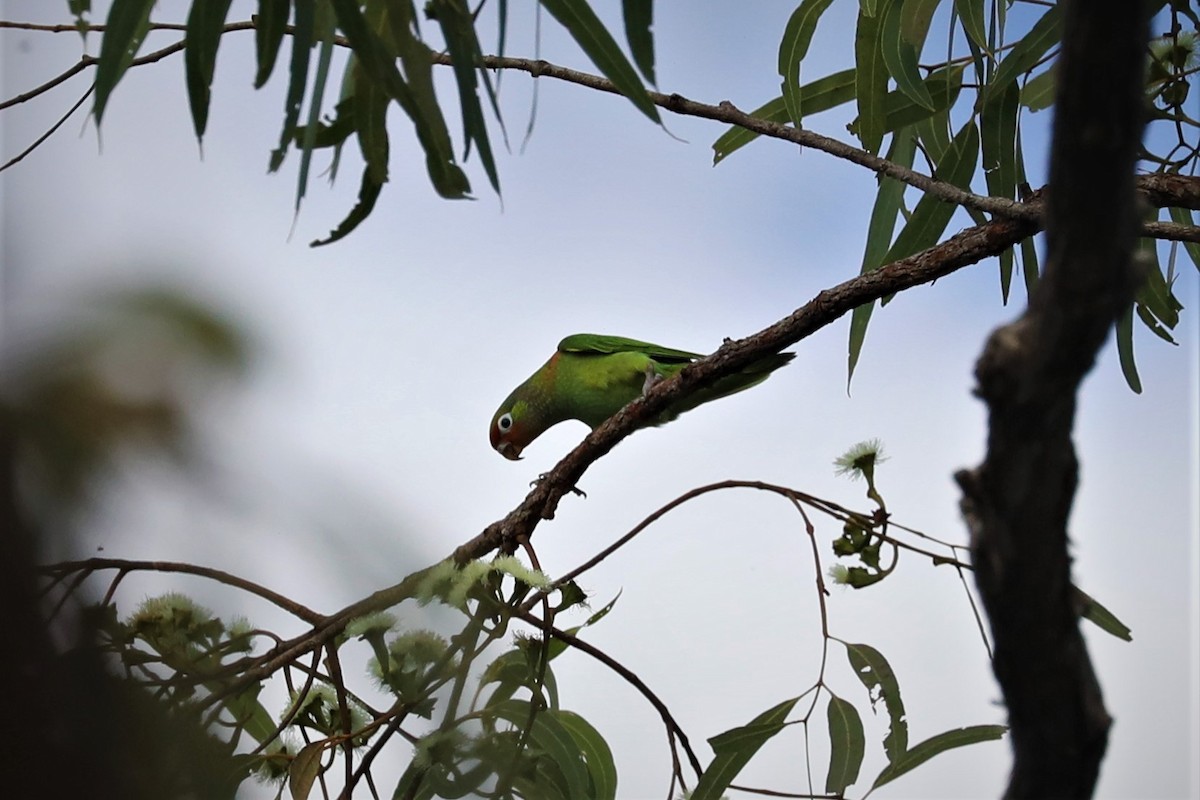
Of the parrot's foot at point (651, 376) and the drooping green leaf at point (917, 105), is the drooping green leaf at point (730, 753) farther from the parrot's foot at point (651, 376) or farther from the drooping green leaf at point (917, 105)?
the parrot's foot at point (651, 376)

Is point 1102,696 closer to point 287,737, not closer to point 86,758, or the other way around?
point 86,758

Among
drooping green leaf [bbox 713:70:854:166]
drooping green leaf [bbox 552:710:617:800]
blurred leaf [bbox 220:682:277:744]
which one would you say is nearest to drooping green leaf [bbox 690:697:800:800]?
drooping green leaf [bbox 552:710:617:800]

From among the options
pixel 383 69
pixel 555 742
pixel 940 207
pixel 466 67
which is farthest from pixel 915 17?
pixel 555 742

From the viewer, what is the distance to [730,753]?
1957mm

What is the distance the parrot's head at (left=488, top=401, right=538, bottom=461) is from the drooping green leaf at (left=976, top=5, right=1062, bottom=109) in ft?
8.29

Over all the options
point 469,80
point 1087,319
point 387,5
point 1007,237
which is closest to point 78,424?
point 1087,319

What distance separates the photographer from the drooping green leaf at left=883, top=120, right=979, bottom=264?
8.05 ft

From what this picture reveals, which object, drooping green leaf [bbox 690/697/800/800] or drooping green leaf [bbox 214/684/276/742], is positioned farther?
drooping green leaf [bbox 690/697/800/800]

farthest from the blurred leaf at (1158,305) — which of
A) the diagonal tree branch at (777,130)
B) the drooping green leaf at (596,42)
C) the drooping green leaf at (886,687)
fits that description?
the drooping green leaf at (596,42)

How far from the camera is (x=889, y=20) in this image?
2.24m

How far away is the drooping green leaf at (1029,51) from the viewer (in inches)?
85.2

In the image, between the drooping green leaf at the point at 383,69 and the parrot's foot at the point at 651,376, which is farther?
the parrot's foot at the point at 651,376

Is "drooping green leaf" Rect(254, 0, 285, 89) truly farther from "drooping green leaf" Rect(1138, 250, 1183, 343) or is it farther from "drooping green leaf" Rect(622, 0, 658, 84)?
"drooping green leaf" Rect(1138, 250, 1183, 343)

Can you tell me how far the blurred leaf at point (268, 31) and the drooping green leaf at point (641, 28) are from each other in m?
0.58
